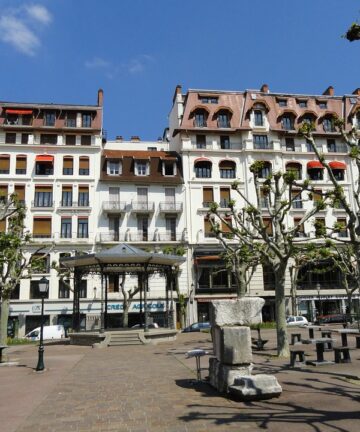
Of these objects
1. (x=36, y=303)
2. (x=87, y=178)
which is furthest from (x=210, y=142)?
(x=36, y=303)

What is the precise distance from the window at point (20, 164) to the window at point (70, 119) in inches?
216

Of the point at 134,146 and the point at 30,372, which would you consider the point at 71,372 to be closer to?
the point at 30,372

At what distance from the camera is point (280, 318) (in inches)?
634

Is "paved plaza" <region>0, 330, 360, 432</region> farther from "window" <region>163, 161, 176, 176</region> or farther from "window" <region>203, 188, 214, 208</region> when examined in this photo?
"window" <region>163, 161, 176, 176</region>

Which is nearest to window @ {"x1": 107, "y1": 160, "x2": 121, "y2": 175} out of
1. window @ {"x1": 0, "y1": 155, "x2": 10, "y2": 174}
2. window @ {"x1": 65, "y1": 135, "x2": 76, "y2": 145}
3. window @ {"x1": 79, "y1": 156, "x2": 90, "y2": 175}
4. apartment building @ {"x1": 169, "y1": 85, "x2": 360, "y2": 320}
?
window @ {"x1": 79, "y1": 156, "x2": 90, "y2": 175}

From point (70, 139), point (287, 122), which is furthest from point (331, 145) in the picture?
point (70, 139)

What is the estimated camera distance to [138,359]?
17.0 metres

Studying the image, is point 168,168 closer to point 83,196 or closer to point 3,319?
point 83,196

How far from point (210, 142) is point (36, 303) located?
23202 millimetres

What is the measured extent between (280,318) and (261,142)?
3257cm

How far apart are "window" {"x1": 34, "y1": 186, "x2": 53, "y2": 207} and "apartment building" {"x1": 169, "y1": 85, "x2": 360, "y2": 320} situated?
1324cm

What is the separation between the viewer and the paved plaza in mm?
7195

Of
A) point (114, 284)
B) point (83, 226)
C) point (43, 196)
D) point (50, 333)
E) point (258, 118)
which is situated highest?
point (258, 118)

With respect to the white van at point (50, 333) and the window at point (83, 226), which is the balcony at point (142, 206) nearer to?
the window at point (83, 226)
